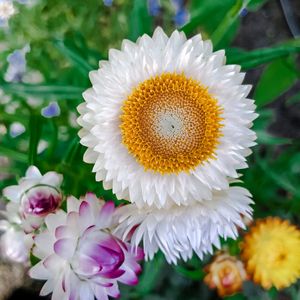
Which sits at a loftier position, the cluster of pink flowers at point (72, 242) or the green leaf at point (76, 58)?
the green leaf at point (76, 58)

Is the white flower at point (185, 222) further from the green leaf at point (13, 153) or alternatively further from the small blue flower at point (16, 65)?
the small blue flower at point (16, 65)

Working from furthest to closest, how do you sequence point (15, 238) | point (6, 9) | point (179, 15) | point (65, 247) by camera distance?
point (179, 15), point (6, 9), point (15, 238), point (65, 247)

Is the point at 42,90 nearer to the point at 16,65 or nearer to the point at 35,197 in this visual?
the point at 35,197

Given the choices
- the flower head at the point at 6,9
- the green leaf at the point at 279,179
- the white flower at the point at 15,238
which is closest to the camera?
the white flower at the point at 15,238

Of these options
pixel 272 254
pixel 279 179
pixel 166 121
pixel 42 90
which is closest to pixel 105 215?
pixel 166 121

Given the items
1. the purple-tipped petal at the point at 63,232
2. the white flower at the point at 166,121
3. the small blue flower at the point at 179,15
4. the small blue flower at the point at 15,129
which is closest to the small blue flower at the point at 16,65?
the small blue flower at the point at 15,129

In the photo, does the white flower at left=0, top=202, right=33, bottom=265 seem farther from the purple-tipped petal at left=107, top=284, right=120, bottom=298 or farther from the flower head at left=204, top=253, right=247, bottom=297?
the flower head at left=204, top=253, right=247, bottom=297
